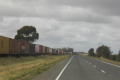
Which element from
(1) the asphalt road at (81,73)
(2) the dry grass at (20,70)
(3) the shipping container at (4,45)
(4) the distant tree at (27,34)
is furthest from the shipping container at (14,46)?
(4) the distant tree at (27,34)

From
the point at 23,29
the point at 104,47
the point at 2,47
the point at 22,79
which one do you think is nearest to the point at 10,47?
the point at 2,47

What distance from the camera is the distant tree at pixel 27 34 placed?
124938 mm

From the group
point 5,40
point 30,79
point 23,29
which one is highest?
point 23,29

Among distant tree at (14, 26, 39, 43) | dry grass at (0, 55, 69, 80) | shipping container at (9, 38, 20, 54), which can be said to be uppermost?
distant tree at (14, 26, 39, 43)

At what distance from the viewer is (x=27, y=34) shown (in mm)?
126625

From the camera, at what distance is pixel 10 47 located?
44562 millimetres

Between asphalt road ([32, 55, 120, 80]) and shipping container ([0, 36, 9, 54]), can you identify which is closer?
asphalt road ([32, 55, 120, 80])

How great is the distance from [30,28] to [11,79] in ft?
364

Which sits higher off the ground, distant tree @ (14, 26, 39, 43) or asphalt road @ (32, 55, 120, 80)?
distant tree @ (14, 26, 39, 43)

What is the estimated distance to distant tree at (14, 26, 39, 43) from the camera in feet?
410

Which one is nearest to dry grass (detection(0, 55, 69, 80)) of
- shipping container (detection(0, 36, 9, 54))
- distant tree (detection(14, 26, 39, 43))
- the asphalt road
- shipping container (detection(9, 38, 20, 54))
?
the asphalt road

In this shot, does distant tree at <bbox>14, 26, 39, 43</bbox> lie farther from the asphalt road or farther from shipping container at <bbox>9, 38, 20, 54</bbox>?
the asphalt road

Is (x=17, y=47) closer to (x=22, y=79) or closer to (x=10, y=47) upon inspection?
(x=10, y=47)

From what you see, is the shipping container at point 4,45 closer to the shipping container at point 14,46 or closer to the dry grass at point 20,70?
the shipping container at point 14,46
